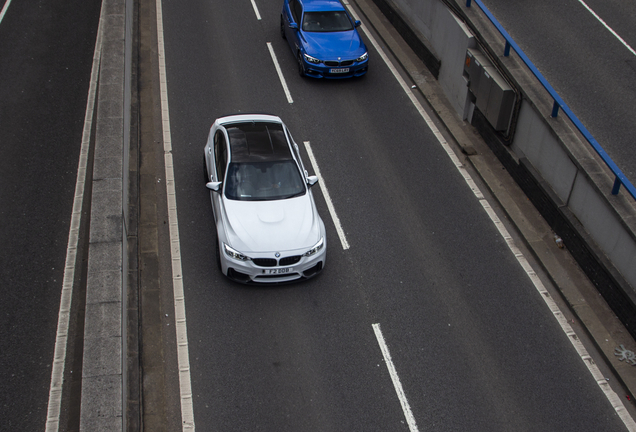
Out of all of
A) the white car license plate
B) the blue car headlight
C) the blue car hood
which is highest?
the blue car hood

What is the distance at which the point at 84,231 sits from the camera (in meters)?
10.1

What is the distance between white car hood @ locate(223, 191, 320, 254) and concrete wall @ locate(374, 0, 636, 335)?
4.62 m

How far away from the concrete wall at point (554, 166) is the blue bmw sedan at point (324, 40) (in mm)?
2207

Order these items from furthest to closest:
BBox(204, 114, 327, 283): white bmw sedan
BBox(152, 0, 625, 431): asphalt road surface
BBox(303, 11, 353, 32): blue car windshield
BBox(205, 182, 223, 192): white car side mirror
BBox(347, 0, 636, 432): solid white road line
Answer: BBox(303, 11, 353, 32): blue car windshield → BBox(205, 182, 223, 192): white car side mirror → BBox(204, 114, 327, 283): white bmw sedan → BBox(347, 0, 636, 432): solid white road line → BBox(152, 0, 625, 431): asphalt road surface

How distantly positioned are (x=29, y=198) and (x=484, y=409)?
8.65 m

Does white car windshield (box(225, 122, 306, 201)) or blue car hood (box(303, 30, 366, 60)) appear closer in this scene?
white car windshield (box(225, 122, 306, 201))

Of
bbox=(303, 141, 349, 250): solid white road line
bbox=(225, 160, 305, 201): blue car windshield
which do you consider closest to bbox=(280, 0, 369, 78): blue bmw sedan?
bbox=(303, 141, 349, 250): solid white road line

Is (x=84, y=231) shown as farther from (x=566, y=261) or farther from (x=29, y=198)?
(x=566, y=261)

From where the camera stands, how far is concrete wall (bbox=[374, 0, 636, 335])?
9242 millimetres

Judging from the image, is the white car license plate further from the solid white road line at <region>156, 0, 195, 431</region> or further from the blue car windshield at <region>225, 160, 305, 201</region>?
the solid white road line at <region>156, 0, 195, 431</region>

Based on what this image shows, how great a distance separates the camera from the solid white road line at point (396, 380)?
7844 mm

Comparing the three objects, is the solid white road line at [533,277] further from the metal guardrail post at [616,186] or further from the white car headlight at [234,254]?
the white car headlight at [234,254]

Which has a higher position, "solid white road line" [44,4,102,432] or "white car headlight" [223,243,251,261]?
"white car headlight" [223,243,251,261]

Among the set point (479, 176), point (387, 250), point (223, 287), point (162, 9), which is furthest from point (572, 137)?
point (162, 9)
